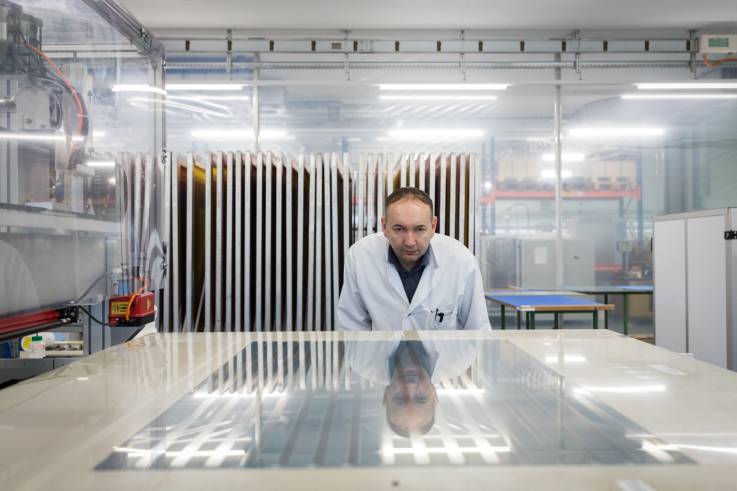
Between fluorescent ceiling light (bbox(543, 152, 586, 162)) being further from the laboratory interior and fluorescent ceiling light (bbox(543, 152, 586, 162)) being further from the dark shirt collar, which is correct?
Answer: the dark shirt collar

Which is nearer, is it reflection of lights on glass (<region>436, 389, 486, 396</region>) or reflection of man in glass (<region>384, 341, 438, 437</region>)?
reflection of man in glass (<region>384, 341, 438, 437</region>)

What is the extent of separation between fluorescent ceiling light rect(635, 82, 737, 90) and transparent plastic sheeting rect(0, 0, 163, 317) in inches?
202

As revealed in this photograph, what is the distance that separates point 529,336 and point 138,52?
1387 millimetres

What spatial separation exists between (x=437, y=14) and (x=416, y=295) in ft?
10.9

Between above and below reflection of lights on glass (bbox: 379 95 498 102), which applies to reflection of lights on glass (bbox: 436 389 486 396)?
below

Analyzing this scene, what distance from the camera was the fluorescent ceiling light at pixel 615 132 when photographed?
5.21 m

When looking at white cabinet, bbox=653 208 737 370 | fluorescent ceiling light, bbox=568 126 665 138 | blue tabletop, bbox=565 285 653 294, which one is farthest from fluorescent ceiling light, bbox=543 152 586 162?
blue tabletop, bbox=565 285 653 294

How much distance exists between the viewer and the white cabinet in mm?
3420

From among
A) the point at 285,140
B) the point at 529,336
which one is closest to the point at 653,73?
the point at 285,140

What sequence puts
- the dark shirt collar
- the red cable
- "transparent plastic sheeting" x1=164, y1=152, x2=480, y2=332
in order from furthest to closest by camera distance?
"transparent plastic sheeting" x1=164, y1=152, x2=480, y2=332 → the dark shirt collar → the red cable

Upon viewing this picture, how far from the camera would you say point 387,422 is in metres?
0.66

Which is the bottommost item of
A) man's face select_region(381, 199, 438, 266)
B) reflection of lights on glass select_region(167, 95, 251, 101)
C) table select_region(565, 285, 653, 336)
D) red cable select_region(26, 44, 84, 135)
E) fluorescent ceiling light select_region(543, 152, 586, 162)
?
table select_region(565, 285, 653, 336)

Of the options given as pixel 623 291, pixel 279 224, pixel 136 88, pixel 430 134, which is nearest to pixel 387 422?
pixel 136 88

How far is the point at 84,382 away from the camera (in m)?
0.92
